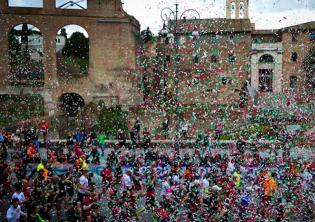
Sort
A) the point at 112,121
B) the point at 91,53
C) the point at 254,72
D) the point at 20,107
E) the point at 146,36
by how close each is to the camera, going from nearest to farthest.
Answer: the point at 112,121
the point at 20,107
the point at 91,53
the point at 146,36
the point at 254,72

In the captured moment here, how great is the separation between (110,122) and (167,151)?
20.3 feet

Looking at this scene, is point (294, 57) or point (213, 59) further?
point (294, 57)

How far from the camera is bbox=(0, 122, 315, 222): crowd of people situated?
35.8 ft

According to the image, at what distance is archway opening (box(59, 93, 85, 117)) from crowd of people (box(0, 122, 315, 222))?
46.3ft

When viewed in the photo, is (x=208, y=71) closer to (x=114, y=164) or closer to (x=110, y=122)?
(x=110, y=122)

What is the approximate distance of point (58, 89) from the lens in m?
29.8

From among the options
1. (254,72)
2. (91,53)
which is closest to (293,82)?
(254,72)

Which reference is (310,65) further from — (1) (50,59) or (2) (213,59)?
(1) (50,59)

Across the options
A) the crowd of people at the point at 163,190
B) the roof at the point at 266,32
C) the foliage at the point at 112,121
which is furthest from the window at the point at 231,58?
the crowd of people at the point at 163,190

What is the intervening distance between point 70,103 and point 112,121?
7.77 metres

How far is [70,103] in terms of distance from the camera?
104ft

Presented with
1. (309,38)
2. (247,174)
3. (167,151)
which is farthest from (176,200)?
(309,38)

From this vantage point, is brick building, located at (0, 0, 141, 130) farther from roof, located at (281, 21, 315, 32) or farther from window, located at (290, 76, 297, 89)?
window, located at (290, 76, 297, 89)

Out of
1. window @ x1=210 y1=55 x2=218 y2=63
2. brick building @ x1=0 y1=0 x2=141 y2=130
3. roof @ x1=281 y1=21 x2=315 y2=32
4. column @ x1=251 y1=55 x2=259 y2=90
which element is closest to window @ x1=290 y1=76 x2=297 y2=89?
column @ x1=251 y1=55 x2=259 y2=90
